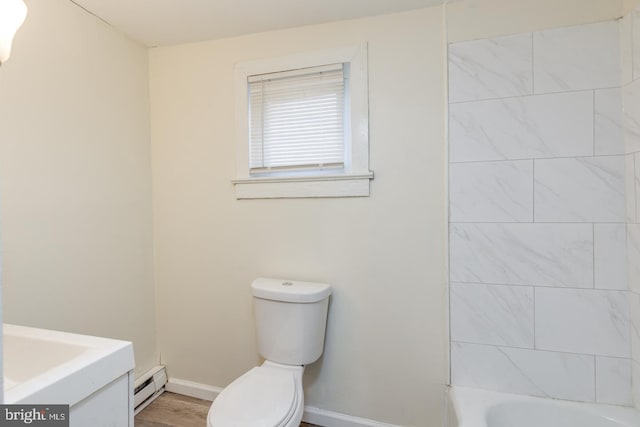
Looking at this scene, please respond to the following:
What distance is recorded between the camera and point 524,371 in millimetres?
1478

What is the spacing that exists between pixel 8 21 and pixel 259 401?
144 cm

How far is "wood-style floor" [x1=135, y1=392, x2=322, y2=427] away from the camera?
1.78m

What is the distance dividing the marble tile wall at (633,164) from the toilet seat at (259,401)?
138 centimetres

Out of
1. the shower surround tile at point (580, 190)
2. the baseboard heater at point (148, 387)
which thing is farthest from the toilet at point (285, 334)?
the shower surround tile at point (580, 190)

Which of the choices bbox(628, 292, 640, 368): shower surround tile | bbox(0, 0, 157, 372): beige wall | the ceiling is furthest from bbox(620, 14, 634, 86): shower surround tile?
bbox(0, 0, 157, 372): beige wall

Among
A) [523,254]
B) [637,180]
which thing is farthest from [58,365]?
[637,180]

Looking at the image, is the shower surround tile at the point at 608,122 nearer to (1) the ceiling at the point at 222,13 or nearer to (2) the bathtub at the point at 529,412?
(1) the ceiling at the point at 222,13

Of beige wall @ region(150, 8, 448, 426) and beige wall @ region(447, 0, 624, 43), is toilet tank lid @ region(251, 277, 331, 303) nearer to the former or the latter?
beige wall @ region(150, 8, 448, 426)

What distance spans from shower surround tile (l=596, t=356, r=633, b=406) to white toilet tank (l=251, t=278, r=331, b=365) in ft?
3.89

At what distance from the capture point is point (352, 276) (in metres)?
1.74

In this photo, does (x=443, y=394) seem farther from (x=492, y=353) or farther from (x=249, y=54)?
(x=249, y=54)

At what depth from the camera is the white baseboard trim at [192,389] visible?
198cm

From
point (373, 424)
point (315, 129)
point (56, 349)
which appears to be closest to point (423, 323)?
point (373, 424)

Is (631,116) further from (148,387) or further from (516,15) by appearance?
(148,387)
